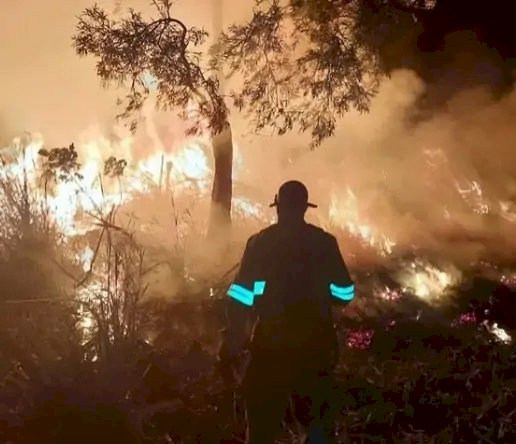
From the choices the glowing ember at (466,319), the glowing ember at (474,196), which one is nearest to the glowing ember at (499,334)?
the glowing ember at (466,319)

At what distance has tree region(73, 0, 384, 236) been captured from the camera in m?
8.83

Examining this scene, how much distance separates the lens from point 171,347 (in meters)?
7.31

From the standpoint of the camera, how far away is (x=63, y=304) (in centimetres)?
710

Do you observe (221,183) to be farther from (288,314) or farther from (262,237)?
(288,314)

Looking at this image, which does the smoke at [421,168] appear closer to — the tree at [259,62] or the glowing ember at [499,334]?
the tree at [259,62]

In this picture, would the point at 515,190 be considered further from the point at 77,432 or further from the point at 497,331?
the point at 77,432

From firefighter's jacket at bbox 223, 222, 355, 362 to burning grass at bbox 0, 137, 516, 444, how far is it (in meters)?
1.34

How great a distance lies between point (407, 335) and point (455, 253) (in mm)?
2903

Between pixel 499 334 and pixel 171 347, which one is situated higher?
pixel 499 334


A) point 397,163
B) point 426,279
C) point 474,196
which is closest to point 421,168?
point 397,163

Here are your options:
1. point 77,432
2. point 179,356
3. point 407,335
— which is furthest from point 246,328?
point 407,335

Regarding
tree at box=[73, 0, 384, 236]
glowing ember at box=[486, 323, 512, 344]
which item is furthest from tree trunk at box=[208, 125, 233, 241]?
glowing ember at box=[486, 323, 512, 344]

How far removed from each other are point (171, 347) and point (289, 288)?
281 centimetres

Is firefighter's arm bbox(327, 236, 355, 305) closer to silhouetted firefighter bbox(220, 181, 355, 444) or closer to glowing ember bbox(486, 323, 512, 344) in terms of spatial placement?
silhouetted firefighter bbox(220, 181, 355, 444)
